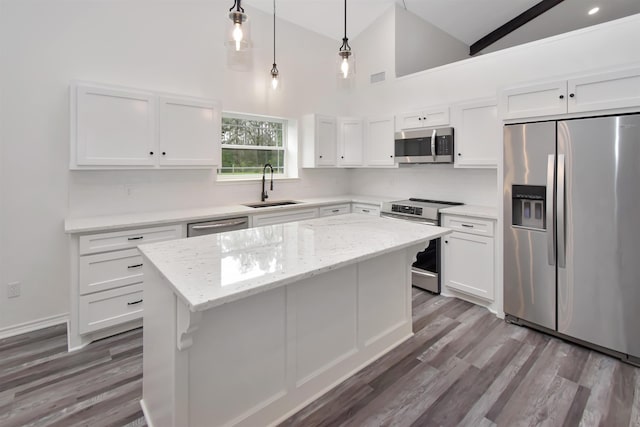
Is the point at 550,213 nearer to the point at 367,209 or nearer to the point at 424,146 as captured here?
the point at 424,146

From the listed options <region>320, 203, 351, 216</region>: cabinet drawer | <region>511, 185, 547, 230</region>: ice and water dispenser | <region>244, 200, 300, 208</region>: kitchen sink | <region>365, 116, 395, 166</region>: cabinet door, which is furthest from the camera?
<region>365, 116, 395, 166</region>: cabinet door

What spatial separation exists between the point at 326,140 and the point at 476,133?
199 centimetres

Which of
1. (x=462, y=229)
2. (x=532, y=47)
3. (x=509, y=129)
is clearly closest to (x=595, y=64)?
(x=532, y=47)

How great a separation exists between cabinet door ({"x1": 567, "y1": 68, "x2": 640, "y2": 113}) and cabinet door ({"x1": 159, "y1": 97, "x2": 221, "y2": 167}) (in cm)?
321

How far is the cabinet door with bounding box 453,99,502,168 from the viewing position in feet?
11.3

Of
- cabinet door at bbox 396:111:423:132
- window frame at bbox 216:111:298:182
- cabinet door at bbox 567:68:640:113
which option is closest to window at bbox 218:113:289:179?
window frame at bbox 216:111:298:182

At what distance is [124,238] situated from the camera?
9.13 ft

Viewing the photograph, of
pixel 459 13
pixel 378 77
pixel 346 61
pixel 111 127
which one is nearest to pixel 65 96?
pixel 111 127

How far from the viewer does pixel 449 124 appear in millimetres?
3816

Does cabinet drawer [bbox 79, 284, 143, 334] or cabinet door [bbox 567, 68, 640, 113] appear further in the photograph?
cabinet drawer [bbox 79, 284, 143, 334]

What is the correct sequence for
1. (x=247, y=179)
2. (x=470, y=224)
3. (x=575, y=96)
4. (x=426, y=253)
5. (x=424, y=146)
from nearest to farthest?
(x=575, y=96) < (x=470, y=224) < (x=426, y=253) < (x=424, y=146) < (x=247, y=179)

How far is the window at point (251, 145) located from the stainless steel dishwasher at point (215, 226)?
857mm

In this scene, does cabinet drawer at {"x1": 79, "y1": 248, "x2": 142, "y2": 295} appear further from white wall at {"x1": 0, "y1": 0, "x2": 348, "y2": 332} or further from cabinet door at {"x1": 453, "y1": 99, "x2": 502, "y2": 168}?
cabinet door at {"x1": 453, "y1": 99, "x2": 502, "y2": 168}

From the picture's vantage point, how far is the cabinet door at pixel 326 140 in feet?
15.3
